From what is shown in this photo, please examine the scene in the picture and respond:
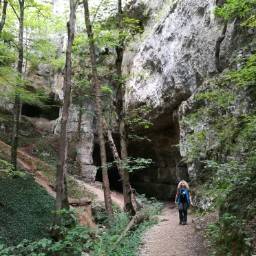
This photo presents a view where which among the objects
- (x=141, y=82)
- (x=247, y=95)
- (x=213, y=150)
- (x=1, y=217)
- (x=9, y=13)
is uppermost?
(x=9, y=13)

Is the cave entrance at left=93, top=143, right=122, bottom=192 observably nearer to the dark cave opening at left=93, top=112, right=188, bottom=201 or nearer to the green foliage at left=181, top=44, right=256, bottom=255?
the dark cave opening at left=93, top=112, right=188, bottom=201

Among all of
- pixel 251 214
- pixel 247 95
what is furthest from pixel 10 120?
pixel 251 214

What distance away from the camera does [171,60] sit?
17219 mm

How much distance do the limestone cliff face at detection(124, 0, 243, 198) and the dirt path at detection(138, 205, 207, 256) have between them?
19.1ft

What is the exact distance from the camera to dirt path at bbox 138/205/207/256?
8.30 meters

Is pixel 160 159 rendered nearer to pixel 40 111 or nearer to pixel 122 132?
pixel 40 111

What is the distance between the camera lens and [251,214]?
5977mm

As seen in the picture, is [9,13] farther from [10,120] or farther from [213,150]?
[213,150]

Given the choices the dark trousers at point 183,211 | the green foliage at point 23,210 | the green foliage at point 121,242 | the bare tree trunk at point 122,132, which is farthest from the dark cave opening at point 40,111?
the dark trousers at point 183,211

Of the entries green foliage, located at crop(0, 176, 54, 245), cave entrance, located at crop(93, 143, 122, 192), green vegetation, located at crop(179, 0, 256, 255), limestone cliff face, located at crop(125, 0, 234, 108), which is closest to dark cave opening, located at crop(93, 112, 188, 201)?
A: cave entrance, located at crop(93, 143, 122, 192)

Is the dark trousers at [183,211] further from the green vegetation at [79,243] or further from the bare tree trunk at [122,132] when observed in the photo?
the bare tree trunk at [122,132]

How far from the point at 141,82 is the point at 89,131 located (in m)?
7.64

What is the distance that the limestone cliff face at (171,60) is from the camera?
14.7 m

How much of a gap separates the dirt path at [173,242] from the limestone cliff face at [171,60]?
5831mm
